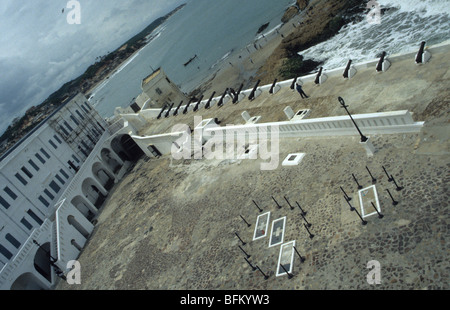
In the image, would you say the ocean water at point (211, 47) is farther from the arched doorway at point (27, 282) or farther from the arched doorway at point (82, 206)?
the arched doorway at point (27, 282)

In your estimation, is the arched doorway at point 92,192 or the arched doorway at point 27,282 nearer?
the arched doorway at point 27,282

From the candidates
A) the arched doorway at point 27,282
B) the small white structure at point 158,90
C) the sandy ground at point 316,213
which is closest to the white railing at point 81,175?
the arched doorway at point 27,282

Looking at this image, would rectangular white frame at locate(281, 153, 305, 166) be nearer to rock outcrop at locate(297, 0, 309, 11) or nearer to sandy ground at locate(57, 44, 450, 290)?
sandy ground at locate(57, 44, 450, 290)

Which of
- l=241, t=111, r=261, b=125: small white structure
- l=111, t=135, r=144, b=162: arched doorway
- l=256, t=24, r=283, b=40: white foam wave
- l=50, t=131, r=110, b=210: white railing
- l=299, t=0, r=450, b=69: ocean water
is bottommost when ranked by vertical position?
l=299, t=0, r=450, b=69: ocean water

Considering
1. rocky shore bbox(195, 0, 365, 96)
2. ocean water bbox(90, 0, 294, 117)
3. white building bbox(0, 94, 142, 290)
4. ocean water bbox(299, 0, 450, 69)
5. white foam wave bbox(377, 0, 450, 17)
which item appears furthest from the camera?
ocean water bbox(90, 0, 294, 117)

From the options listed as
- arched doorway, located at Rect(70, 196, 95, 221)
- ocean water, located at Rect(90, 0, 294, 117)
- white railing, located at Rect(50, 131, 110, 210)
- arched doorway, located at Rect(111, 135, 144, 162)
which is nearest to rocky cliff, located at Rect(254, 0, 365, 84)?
ocean water, located at Rect(90, 0, 294, 117)

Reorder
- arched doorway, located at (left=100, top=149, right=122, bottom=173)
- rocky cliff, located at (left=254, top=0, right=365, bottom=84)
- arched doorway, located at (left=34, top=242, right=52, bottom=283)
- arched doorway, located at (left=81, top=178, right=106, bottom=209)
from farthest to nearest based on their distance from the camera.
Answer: rocky cliff, located at (left=254, top=0, right=365, bottom=84), arched doorway, located at (left=100, top=149, right=122, bottom=173), arched doorway, located at (left=81, top=178, right=106, bottom=209), arched doorway, located at (left=34, top=242, right=52, bottom=283)
